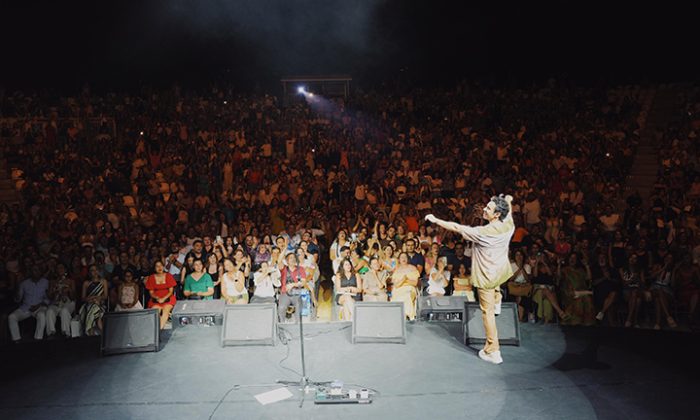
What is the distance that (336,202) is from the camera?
1119 centimetres

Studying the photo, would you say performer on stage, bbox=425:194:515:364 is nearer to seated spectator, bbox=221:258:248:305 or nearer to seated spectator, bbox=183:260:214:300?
seated spectator, bbox=221:258:248:305

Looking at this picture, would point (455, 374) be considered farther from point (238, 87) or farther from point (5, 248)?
point (238, 87)

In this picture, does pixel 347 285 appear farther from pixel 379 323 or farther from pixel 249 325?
pixel 249 325

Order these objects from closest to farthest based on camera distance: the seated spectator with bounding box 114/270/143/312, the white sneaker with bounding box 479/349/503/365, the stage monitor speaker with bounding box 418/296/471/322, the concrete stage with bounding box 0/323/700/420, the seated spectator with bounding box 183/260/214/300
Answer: the concrete stage with bounding box 0/323/700/420 < the white sneaker with bounding box 479/349/503/365 < the stage monitor speaker with bounding box 418/296/471/322 < the seated spectator with bounding box 114/270/143/312 < the seated spectator with bounding box 183/260/214/300

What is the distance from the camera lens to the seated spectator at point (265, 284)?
6957 mm

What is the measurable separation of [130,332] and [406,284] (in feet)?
10.7

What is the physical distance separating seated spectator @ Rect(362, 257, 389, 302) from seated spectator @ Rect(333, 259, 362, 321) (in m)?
0.08

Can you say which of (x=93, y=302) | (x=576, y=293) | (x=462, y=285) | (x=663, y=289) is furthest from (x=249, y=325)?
(x=663, y=289)

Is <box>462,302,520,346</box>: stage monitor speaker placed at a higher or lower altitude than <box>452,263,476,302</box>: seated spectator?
lower

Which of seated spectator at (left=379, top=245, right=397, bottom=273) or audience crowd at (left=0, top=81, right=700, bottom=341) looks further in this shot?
seated spectator at (left=379, top=245, right=397, bottom=273)

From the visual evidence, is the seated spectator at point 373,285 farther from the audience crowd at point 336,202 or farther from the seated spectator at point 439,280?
the seated spectator at point 439,280

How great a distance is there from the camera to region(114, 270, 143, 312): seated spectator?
6.78 m

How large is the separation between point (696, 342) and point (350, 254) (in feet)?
13.5

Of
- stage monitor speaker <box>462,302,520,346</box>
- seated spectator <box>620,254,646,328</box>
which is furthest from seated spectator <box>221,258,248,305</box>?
seated spectator <box>620,254,646,328</box>
